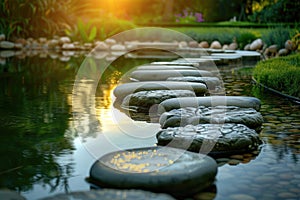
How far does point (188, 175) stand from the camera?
2.46m

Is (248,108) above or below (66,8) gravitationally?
below

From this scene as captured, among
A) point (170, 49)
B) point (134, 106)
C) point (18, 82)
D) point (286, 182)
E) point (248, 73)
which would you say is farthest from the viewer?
point (170, 49)

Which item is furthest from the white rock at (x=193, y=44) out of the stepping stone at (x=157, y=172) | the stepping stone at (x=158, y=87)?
the stepping stone at (x=157, y=172)

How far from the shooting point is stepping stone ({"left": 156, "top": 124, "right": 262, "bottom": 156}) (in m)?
3.18

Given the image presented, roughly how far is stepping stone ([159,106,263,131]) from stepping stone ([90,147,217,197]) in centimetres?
90

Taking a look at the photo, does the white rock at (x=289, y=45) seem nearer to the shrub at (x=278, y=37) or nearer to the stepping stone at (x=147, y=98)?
the shrub at (x=278, y=37)

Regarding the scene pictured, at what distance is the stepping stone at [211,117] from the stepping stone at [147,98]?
0.63m

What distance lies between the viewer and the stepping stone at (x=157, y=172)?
7.93 feet

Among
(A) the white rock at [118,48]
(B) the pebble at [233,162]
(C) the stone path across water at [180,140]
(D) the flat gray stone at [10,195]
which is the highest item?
(A) the white rock at [118,48]

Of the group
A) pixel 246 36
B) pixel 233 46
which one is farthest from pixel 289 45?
pixel 246 36

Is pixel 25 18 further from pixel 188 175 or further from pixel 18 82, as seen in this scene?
pixel 188 175

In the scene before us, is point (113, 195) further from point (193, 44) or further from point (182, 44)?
point (182, 44)

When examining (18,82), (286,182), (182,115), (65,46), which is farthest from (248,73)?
(65,46)

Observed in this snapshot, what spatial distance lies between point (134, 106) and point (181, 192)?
243cm
